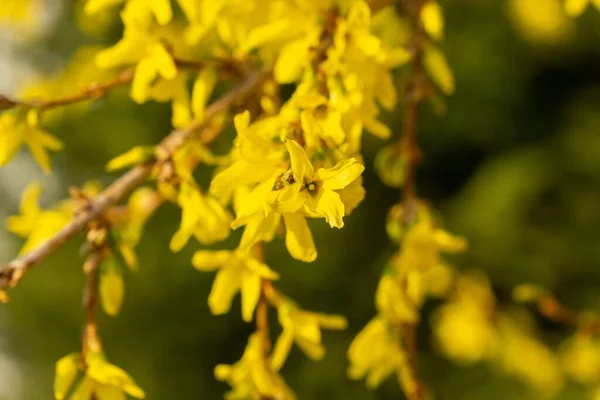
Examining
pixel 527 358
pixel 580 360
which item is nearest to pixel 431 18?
pixel 580 360

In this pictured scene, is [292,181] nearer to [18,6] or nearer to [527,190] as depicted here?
[18,6]

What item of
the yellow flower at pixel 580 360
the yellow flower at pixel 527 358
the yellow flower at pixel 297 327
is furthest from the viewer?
the yellow flower at pixel 527 358

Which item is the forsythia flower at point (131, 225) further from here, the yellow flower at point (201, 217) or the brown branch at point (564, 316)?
the brown branch at point (564, 316)

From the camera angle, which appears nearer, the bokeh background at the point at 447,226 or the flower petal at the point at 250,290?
the flower petal at the point at 250,290

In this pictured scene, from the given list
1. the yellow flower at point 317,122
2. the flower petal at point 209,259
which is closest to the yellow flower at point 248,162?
the yellow flower at point 317,122

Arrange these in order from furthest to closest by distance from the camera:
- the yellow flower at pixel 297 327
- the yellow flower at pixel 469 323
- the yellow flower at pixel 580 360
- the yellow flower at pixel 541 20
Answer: the yellow flower at pixel 541 20 < the yellow flower at pixel 469 323 < the yellow flower at pixel 580 360 < the yellow flower at pixel 297 327

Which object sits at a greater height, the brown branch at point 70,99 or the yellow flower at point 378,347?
the brown branch at point 70,99

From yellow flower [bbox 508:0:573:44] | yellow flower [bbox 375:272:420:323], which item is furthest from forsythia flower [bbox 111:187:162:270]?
yellow flower [bbox 508:0:573:44]
